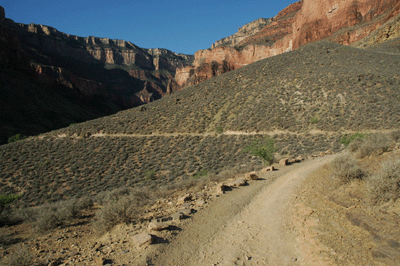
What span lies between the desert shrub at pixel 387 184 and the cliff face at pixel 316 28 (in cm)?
5072

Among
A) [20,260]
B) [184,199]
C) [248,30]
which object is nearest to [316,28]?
[184,199]

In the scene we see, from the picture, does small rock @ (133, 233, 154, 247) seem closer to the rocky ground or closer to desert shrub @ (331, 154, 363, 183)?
the rocky ground

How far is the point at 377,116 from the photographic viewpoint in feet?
66.6

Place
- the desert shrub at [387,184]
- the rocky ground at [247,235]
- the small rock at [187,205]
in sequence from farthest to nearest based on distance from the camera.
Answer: the small rock at [187,205]
the desert shrub at [387,184]
the rocky ground at [247,235]

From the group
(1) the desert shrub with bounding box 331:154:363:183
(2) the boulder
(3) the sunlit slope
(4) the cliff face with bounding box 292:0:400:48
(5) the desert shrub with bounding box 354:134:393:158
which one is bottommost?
(2) the boulder

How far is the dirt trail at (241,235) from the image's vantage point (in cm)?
433

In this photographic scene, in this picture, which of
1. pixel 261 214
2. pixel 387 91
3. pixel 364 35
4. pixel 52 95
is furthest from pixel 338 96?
pixel 52 95

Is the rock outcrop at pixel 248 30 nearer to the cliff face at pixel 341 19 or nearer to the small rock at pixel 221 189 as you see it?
the cliff face at pixel 341 19

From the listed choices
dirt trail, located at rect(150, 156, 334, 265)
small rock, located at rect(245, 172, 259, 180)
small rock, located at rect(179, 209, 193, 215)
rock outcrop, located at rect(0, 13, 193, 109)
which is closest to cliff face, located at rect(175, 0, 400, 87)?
rock outcrop, located at rect(0, 13, 193, 109)

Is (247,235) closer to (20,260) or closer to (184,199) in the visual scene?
(184,199)

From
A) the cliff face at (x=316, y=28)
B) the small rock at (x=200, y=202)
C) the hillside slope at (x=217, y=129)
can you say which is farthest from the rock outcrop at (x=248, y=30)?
the small rock at (x=200, y=202)

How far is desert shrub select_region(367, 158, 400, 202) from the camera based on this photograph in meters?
4.46

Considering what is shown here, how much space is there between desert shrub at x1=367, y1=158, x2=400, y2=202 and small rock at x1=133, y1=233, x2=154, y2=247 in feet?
16.7

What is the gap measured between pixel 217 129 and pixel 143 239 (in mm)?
20819
